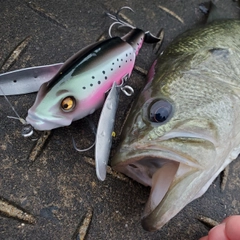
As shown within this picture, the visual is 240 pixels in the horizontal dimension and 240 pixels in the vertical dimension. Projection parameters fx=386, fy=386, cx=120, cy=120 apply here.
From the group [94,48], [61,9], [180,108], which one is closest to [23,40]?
[61,9]

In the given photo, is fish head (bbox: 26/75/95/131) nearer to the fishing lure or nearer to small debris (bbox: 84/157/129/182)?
the fishing lure

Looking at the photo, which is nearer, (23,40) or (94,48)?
(94,48)

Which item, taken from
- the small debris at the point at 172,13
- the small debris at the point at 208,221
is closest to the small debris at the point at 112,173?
the small debris at the point at 208,221

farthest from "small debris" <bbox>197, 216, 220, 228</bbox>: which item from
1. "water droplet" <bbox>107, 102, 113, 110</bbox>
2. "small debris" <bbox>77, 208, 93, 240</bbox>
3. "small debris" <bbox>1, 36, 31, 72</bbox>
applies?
"small debris" <bbox>1, 36, 31, 72</bbox>

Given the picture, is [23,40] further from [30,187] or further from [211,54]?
[211,54]

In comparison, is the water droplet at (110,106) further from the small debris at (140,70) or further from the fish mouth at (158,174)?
the small debris at (140,70)
